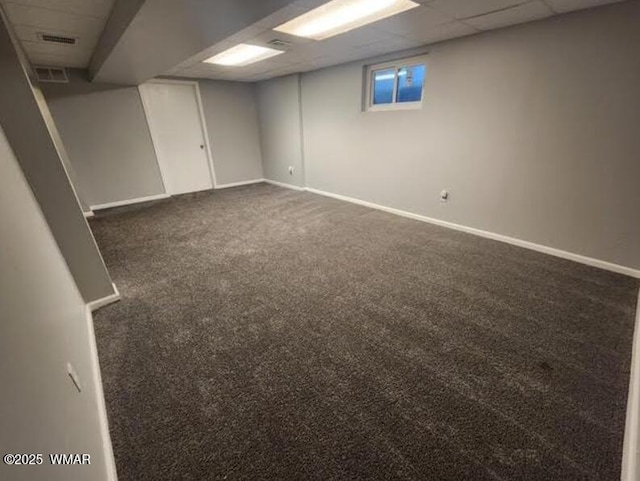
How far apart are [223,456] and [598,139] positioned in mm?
3654

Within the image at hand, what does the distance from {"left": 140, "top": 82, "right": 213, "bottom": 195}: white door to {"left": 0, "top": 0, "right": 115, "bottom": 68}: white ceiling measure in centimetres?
164

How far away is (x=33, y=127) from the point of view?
1.77 meters

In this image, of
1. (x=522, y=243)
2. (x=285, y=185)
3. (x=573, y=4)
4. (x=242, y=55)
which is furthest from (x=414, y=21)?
(x=285, y=185)

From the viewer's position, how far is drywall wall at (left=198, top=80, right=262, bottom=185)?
564cm

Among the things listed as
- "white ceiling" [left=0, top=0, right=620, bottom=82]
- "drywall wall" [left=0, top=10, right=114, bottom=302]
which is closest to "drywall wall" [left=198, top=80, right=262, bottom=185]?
"white ceiling" [left=0, top=0, right=620, bottom=82]

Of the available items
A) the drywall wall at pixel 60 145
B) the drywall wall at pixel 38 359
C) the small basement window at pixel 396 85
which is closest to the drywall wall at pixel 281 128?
the small basement window at pixel 396 85

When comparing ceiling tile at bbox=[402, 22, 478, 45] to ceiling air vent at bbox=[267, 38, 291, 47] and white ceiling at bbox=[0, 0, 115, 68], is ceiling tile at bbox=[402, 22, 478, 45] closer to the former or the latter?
ceiling air vent at bbox=[267, 38, 291, 47]

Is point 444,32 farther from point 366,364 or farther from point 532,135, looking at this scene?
point 366,364

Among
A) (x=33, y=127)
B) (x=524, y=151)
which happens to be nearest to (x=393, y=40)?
(x=524, y=151)

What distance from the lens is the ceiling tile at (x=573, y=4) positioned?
2.13 metres

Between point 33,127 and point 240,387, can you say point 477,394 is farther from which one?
point 33,127

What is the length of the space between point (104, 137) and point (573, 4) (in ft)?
20.4

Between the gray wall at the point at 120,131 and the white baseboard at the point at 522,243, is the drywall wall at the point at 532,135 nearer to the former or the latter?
the white baseboard at the point at 522,243

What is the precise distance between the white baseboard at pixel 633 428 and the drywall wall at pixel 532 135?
146 cm
